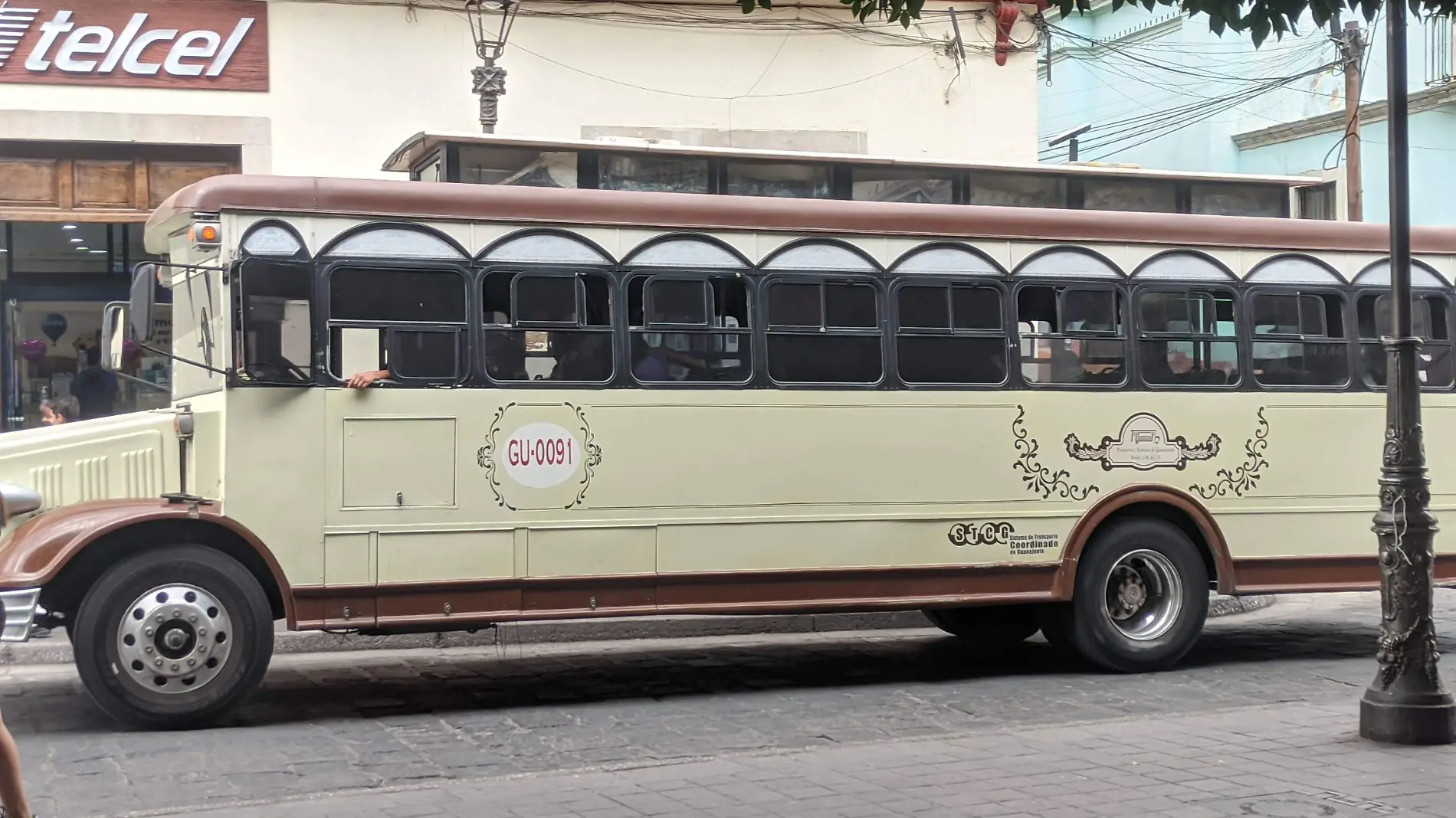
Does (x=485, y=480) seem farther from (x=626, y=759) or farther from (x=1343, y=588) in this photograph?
(x=1343, y=588)

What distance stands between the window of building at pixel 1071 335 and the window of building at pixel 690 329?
6.31 feet

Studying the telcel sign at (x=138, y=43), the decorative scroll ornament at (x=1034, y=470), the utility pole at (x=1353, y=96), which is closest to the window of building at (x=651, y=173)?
the decorative scroll ornament at (x=1034, y=470)

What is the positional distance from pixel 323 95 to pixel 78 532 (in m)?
7.63

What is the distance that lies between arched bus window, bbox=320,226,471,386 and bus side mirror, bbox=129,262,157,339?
89 centimetres

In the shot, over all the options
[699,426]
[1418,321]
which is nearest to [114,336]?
[699,426]

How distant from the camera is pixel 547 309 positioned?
8.69 m

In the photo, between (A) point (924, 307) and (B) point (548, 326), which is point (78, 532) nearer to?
(B) point (548, 326)

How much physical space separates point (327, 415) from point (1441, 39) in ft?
63.5

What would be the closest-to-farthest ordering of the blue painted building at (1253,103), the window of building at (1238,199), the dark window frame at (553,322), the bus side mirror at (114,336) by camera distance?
the dark window frame at (553,322) → the bus side mirror at (114,336) → the window of building at (1238,199) → the blue painted building at (1253,103)

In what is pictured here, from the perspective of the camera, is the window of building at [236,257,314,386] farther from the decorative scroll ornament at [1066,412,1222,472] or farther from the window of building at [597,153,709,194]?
the decorative scroll ornament at [1066,412,1222,472]

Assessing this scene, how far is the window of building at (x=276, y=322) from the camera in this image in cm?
813

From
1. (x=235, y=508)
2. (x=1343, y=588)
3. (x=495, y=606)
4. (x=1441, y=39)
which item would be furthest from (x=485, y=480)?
(x=1441, y=39)

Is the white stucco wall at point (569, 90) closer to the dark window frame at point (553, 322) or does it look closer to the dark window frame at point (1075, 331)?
the dark window frame at point (553, 322)

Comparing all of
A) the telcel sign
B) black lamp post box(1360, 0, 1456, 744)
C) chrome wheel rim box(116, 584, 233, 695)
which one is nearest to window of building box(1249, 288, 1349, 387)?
black lamp post box(1360, 0, 1456, 744)
